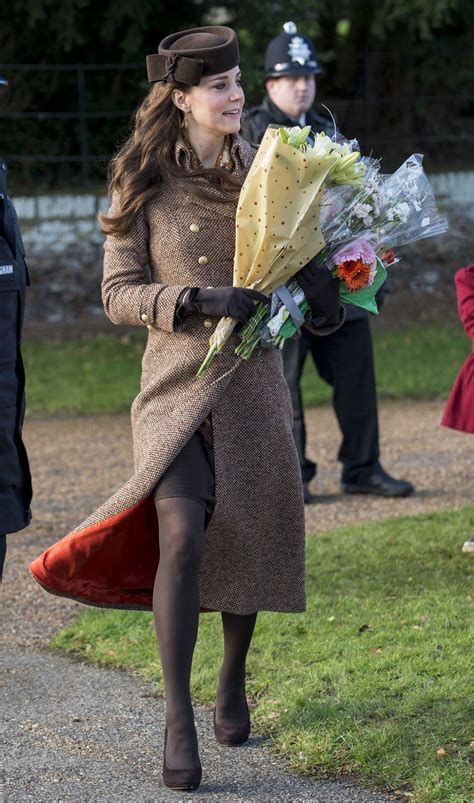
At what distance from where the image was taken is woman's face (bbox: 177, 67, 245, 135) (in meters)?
3.81

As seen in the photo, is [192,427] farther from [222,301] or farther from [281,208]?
[281,208]

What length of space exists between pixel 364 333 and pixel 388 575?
2.02 meters

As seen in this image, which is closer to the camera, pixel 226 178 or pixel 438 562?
pixel 226 178

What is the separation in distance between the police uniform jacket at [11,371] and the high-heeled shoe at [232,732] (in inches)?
33.6

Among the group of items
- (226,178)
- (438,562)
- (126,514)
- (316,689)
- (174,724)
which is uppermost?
(226,178)

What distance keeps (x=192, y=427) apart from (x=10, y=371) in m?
0.57

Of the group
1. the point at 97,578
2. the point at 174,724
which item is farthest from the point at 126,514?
the point at 174,724

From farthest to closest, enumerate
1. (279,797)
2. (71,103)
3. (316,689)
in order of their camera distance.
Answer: (71,103) < (316,689) < (279,797)

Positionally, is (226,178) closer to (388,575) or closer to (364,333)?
(388,575)

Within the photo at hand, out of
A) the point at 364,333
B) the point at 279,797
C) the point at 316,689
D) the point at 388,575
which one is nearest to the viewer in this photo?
the point at 279,797

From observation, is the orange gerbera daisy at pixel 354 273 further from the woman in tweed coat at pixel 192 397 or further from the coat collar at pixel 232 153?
the coat collar at pixel 232 153

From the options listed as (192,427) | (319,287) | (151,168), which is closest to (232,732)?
(192,427)

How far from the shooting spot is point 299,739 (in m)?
3.93

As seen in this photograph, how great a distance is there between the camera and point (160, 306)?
3736 mm
